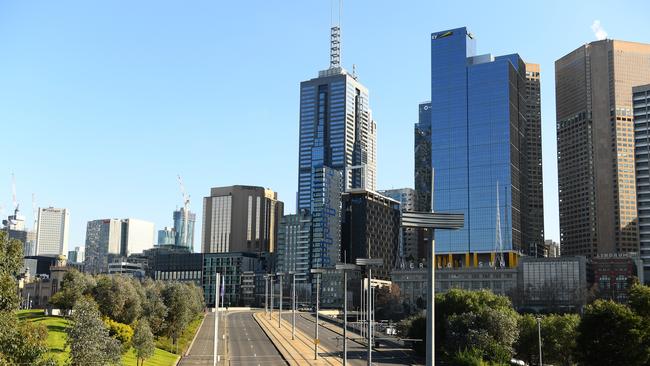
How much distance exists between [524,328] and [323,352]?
33827 mm

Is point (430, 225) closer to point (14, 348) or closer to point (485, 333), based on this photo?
point (14, 348)

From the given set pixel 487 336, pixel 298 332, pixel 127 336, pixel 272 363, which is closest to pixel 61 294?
pixel 127 336

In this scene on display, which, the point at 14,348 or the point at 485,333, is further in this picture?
the point at 485,333

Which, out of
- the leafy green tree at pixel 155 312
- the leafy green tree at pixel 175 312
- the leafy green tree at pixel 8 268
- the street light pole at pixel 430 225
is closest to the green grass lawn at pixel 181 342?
the leafy green tree at pixel 175 312

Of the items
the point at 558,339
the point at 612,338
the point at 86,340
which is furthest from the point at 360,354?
the point at 86,340

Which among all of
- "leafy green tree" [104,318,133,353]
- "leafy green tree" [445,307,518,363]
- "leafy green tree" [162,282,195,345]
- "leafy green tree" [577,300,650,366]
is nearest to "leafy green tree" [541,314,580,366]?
"leafy green tree" [445,307,518,363]

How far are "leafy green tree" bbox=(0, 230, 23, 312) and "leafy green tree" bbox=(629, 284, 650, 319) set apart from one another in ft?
211

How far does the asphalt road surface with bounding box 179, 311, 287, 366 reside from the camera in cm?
10738

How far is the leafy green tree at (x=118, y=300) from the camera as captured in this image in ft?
378

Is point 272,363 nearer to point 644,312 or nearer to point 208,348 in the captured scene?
point 208,348

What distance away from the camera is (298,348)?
5044 inches

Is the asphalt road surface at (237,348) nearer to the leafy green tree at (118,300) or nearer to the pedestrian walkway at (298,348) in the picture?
the pedestrian walkway at (298,348)

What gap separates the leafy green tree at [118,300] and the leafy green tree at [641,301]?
7384cm

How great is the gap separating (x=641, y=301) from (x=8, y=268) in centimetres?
6533
